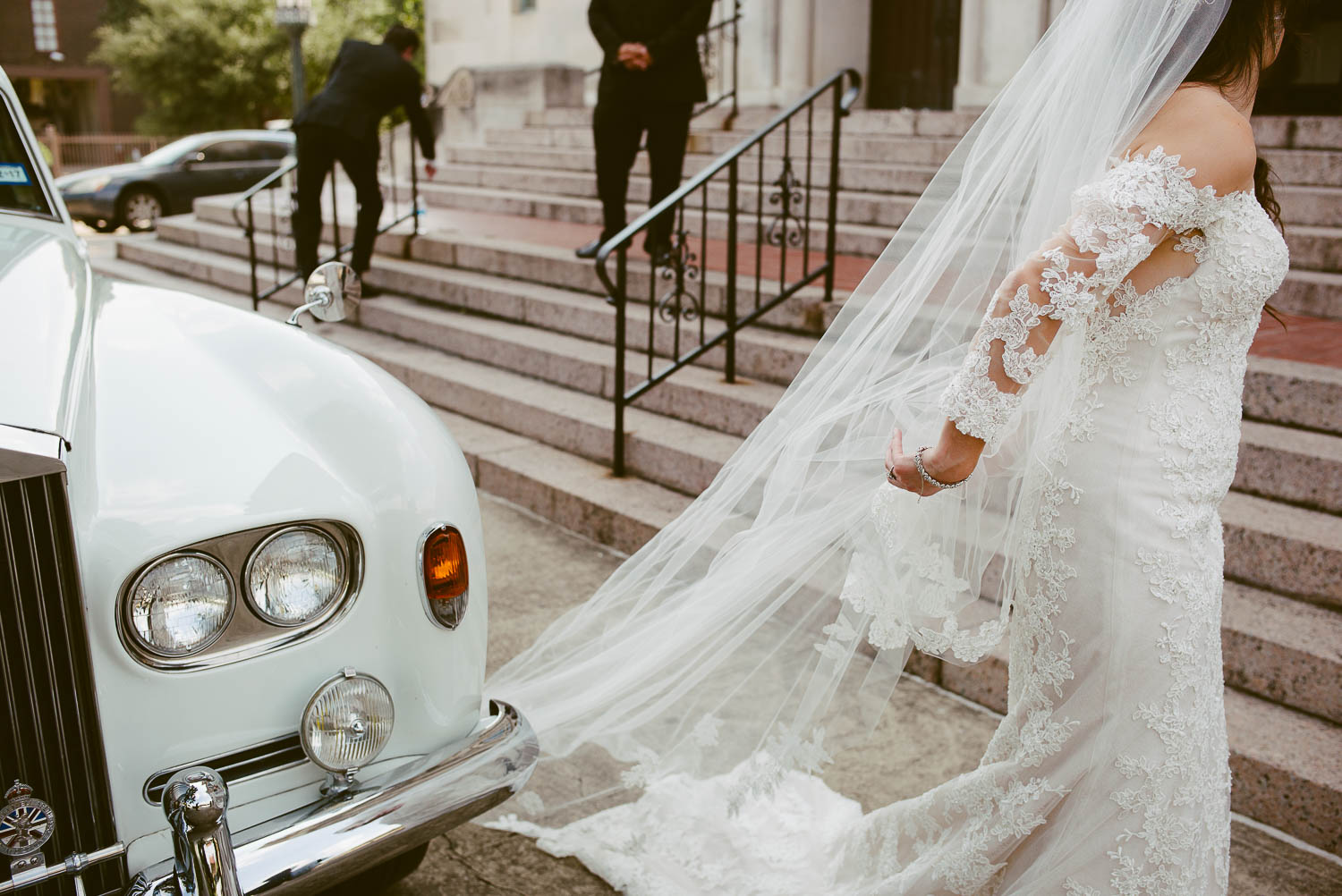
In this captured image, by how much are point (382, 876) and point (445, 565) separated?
Answer: 2.60 ft

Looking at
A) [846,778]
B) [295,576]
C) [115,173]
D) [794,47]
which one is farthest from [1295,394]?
[115,173]

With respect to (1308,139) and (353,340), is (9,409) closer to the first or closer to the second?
(353,340)

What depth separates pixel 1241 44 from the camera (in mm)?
1828

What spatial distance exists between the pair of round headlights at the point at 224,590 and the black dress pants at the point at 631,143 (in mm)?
4460

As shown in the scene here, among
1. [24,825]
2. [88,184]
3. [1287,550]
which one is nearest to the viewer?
[24,825]

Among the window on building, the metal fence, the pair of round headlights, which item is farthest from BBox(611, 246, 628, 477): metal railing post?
the window on building

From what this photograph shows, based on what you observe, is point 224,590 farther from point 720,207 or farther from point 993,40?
point 993,40

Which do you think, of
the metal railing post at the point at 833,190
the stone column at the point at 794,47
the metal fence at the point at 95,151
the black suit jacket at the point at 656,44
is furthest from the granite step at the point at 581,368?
the metal fence at the point at 95,151

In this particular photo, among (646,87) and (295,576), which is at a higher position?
(646,87)

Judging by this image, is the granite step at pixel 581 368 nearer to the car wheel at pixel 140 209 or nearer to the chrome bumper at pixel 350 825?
the chrome bumper at pixel 350 825

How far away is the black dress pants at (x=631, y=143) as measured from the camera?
20.9ft

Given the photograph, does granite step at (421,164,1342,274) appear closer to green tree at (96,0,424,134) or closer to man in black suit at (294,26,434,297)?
man in black suit at (294,26,434,297)

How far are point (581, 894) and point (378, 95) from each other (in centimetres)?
610

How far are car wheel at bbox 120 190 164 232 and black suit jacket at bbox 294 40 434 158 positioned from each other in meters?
9.81
